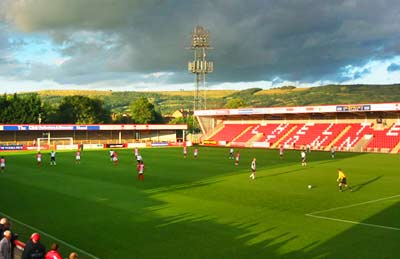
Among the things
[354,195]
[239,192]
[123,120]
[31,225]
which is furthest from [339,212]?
[123,120]

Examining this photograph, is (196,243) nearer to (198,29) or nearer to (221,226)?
(221,226)

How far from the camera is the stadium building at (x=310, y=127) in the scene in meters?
68.8

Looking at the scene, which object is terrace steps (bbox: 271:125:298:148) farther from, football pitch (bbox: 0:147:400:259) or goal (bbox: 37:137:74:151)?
goal (bbox: 37:137:74:151)

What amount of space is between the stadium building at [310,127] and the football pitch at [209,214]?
3384 centimetres

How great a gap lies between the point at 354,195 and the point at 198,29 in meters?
76.1

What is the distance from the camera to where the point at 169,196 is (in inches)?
1023

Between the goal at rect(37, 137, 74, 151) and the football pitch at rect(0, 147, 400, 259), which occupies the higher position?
the goal at rect(37, 137, 74, 151)

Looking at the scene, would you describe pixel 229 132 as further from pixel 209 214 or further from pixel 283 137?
pixel 209 214

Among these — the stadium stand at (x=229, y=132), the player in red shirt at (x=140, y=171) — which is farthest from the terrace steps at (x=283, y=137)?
the player in red shirt at (x=140, y=171)

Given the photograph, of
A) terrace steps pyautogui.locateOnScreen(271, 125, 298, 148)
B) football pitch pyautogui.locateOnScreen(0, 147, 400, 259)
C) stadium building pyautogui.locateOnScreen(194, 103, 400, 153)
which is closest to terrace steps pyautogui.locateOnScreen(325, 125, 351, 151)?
stadium building pyautogui.locateOnScreen(194, 103, 400, 153)

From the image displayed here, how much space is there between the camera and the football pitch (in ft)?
49.8

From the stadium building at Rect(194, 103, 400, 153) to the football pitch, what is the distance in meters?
33.8

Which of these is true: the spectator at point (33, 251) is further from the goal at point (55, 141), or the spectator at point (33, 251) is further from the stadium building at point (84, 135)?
the goal at point (55, 141)

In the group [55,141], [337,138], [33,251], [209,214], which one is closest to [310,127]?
[337,138]
